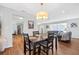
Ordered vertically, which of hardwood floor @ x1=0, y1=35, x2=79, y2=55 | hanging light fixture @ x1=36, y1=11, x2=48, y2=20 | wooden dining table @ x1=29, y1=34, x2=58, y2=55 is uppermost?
hanging light fixture @ x1=36, y1=11, x2=48, y2=20

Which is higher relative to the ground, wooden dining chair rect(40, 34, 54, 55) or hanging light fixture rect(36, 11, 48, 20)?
hanging light fixture rect(36, 11, 48, 20)

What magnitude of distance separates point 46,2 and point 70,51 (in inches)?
42.2

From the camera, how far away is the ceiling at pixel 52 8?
2.11 metres

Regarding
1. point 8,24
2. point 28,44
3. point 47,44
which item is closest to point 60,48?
point 47,44

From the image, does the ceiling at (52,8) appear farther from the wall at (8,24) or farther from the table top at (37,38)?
the table top at (37,38)

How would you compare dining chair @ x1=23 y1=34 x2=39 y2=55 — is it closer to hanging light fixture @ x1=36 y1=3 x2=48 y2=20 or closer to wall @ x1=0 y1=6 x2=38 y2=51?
wall @ x1=0 y1=6 x2=38 y2=51

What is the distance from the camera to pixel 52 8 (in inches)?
84.4

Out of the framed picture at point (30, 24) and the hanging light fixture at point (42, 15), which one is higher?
the hanging light fixture at point (42, 15)

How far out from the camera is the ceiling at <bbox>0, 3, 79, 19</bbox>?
2.11 metres

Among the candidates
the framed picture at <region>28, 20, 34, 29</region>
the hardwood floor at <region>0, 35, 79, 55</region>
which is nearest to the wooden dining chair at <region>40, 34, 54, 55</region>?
the hardwood floor at <region>0, 35, 79, 55</region>

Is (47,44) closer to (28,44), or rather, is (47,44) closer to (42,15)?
(28,44)

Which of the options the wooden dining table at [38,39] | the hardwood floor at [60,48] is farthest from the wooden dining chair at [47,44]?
the hardwood floor at [60,48]
